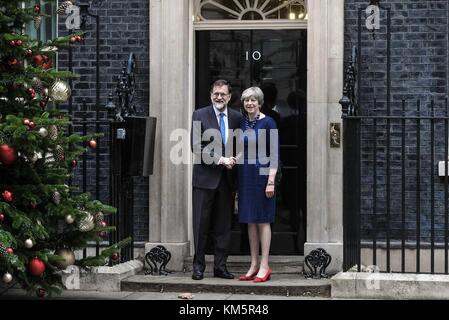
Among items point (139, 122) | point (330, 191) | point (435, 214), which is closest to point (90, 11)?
point (139, 122)

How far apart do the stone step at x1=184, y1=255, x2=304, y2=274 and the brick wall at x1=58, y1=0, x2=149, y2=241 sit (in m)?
0.74

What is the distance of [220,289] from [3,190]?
2635 millimetres

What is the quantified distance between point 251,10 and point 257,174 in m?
2.20

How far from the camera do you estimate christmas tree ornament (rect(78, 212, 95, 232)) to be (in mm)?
7637

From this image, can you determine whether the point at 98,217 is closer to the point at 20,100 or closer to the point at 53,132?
the point at 53,132

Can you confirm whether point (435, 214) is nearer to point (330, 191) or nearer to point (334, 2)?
point (330, 191)

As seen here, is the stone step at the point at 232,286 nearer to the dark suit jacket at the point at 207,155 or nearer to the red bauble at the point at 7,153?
the dark suit jacket at the point at 207,155

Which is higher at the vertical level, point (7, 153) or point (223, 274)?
point (7, 153)

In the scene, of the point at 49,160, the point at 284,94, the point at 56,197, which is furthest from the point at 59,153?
the point at 284,94

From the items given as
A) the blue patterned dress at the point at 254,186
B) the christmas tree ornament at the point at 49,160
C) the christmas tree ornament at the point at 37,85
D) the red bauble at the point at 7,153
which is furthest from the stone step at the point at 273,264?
the red bauble at the point at 7,153

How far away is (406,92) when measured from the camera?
9.91 m

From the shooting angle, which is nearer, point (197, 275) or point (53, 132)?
point (53, 132)

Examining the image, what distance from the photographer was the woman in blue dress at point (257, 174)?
933 centimetres

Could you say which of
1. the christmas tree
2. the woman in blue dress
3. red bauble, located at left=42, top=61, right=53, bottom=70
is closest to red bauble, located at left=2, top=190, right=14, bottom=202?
the christmas tree
